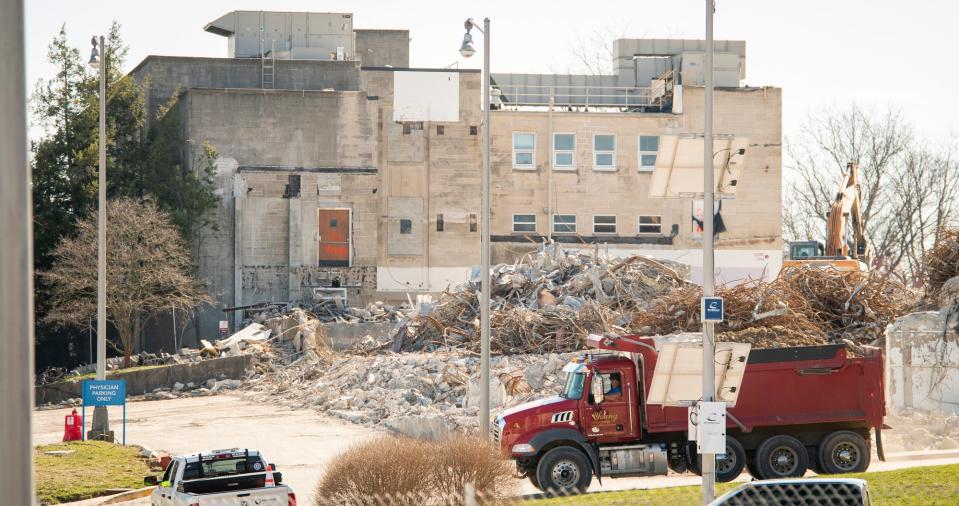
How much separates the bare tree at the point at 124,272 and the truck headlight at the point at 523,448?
102 feet

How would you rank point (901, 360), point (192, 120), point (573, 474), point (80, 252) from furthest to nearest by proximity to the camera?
Result: point (192, 120) < point (80, 252) < point (901, 360) < point (573, 474)

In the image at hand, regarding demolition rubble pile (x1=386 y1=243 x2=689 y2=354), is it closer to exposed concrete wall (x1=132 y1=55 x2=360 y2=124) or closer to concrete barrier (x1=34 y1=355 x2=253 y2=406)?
concrete barrier (x1=34 y1=355 x2=253 y2=406)

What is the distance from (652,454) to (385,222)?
39.7 m

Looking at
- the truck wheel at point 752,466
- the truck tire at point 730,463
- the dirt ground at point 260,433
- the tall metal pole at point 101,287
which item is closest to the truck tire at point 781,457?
the truck wheel at point 752,466

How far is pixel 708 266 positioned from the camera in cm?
1579

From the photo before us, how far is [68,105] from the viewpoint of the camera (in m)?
55.4

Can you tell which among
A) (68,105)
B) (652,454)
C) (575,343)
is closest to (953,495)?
(652,454)

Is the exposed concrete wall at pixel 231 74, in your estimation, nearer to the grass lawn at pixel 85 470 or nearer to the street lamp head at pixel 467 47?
the grass lawn at pixel 85 470

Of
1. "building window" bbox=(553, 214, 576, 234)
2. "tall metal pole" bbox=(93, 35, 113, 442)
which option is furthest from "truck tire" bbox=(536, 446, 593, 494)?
"building window" bbox=(553, 214, 576, 234)

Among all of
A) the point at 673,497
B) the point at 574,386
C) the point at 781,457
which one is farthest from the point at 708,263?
the point at 781,457

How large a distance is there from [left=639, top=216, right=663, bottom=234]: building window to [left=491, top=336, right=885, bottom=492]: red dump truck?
39.8m

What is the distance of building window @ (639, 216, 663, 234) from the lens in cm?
6188

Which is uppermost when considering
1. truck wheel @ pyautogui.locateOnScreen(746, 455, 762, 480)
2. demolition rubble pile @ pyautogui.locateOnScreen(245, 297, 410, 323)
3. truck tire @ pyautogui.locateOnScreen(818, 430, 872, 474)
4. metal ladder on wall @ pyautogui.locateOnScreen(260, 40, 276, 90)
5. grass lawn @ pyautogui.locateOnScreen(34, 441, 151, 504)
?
metal ladder on wall @ pyautogui.locateOnScreen(260, 40, 276, 90)

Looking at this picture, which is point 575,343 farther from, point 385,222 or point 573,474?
point 385,222
